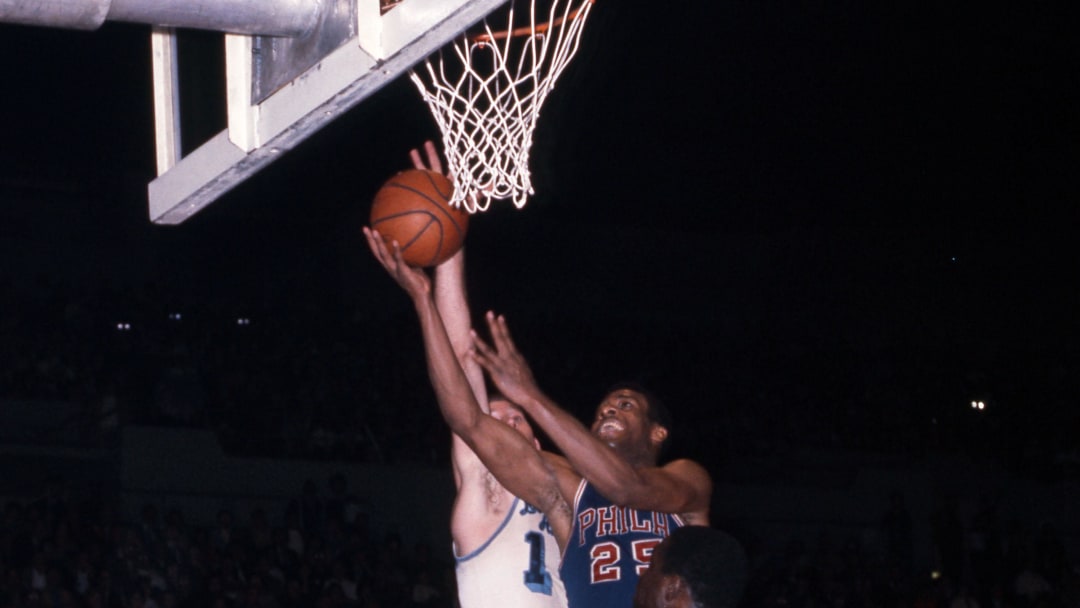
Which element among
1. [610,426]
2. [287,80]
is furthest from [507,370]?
[287,80]

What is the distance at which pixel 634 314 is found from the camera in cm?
1553

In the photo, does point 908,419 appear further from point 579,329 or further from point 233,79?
point 233,79

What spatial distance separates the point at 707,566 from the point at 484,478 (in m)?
1.84

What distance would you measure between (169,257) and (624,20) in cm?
653

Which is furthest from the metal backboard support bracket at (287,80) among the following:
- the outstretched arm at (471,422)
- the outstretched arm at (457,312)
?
the outstretched arm at (457,312)

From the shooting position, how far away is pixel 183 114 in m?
3.63

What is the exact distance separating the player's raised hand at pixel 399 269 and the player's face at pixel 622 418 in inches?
26.1

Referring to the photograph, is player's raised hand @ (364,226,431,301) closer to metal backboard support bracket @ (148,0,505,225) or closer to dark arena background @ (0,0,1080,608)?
metal backboard support bracket @ (148,0,505,225)

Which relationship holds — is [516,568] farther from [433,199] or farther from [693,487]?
[433,199]

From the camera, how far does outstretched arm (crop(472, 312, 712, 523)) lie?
3.68 m

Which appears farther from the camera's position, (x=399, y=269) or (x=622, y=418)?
(x=622, y=418)

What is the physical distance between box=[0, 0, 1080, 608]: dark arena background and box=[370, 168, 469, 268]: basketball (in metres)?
3.93

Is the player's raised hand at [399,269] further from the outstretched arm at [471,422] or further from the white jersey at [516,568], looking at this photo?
the white jersey at [516,568]

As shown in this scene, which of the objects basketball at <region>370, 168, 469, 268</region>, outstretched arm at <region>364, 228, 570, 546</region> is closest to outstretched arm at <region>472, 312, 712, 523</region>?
outstretched arm at <region>364, 228, 570, 546</region>
